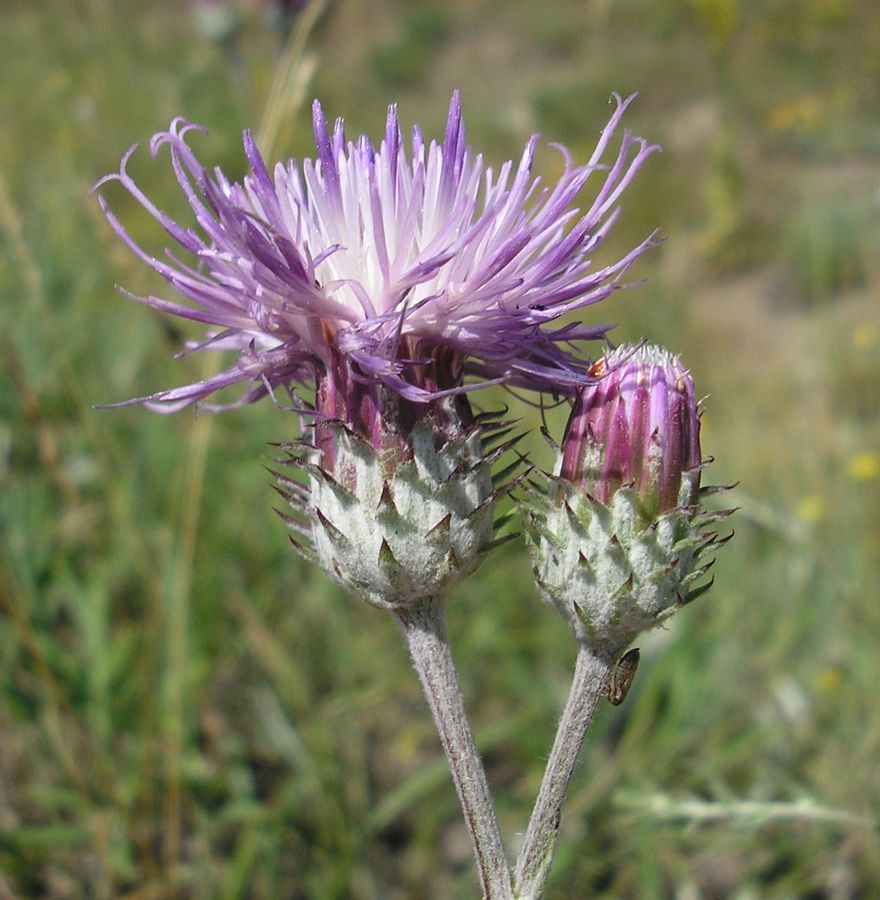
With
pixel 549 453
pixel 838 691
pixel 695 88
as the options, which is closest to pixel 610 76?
pixel 695 88

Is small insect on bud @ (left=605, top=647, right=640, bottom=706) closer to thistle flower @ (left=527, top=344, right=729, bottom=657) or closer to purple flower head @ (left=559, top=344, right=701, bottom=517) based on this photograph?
thistle flower @ (left=527, top=344, right=729, bottom=657)

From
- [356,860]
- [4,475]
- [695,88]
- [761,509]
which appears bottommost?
[356,860]

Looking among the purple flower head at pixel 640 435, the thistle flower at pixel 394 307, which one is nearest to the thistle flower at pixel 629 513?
the purple flower head at pixel 640 435

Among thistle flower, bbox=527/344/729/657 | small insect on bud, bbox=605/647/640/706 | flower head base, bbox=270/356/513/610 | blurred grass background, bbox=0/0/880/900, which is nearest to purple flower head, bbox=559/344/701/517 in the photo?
thistle flower, bbox=527/344/729/657

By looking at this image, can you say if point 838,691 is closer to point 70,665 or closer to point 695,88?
point 70,665

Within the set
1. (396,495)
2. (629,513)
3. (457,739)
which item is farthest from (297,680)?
(629,513)

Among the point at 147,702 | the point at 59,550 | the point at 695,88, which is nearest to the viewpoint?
the point at 147,702

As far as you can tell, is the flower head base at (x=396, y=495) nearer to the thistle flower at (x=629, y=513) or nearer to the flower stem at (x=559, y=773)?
the thistle flower at (x=629, y=513)
